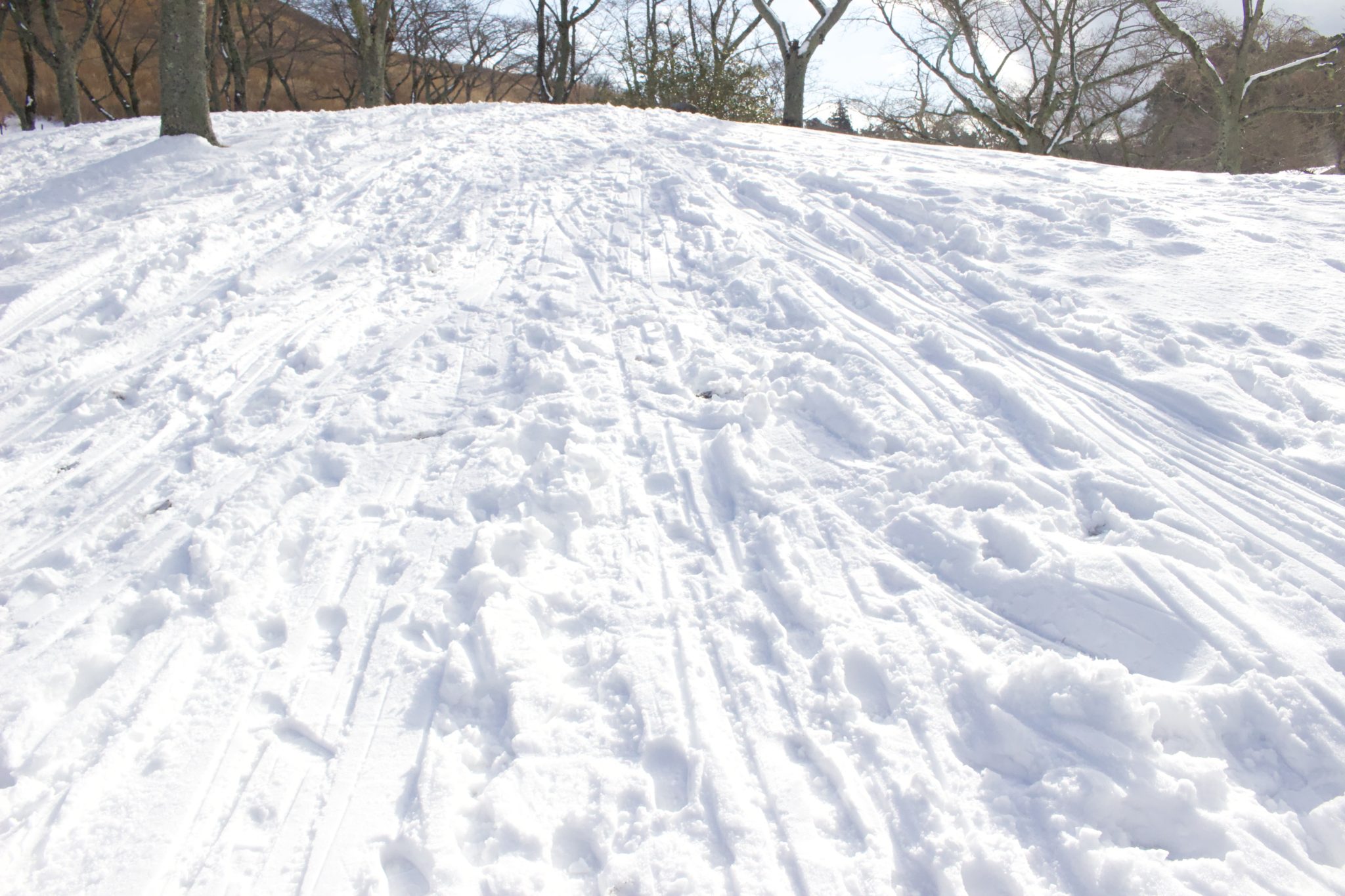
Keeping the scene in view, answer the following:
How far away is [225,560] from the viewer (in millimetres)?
2822

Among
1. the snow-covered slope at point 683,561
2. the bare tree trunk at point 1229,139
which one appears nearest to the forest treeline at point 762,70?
the bare tree trunk at point 1229,139

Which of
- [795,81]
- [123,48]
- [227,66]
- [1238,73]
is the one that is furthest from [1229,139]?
[123,48]

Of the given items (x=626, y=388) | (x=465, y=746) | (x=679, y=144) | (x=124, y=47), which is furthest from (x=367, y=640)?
(x=124, y=47)

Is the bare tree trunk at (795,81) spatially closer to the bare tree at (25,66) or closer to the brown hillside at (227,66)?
the brown hillside at (227,66)

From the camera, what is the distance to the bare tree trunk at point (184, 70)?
7582 millimetres

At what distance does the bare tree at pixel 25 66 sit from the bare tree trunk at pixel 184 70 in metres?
13.5

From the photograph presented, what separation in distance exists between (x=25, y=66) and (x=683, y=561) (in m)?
24.4

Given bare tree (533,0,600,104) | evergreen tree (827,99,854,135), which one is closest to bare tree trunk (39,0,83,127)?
bare tree (533,0,600,104)

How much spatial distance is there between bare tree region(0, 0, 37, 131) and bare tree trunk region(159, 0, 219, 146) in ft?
44.3

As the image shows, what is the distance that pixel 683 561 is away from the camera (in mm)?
2912

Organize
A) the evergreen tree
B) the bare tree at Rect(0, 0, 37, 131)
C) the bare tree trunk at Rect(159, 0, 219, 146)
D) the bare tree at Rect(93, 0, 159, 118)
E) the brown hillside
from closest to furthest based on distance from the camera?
1. the bare tree trunk at Rect(159, 0, 219, 146)
2. the bare tree at Rect(0, 0, 37, 131)
3. the brown hillside
4. the bare tree at Rect(93, 0, 159, 118)
5. the evergreen tree

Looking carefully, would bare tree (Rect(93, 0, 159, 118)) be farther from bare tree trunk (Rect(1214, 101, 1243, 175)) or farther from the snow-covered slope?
bare tree trunk (Rect(1214, 101, 1243, 175))

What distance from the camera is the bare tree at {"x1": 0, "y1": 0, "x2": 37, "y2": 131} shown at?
16.6 meters

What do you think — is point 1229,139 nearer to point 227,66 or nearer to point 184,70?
point 184,70
